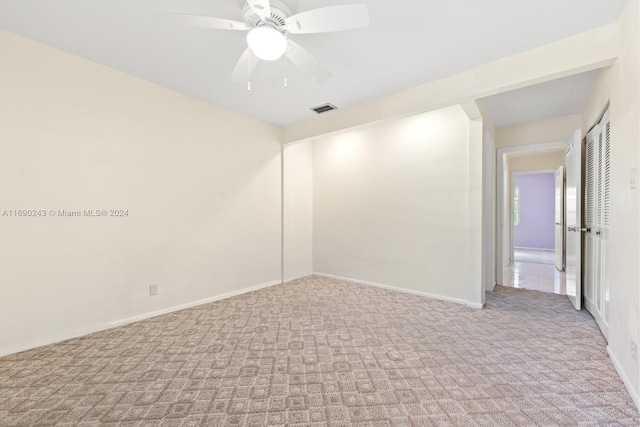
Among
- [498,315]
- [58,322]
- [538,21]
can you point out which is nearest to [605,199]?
[498,315]

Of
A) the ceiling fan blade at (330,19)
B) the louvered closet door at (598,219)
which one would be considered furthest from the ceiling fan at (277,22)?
the louvered closet door at (598,219)

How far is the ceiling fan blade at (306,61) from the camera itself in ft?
6.59

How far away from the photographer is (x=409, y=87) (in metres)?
3.18

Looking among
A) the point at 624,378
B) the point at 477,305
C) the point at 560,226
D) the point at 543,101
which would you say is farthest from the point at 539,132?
the point at 624,378

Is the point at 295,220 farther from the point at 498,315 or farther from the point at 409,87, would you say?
the point at 498,315

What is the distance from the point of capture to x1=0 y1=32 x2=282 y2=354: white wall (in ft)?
7.81

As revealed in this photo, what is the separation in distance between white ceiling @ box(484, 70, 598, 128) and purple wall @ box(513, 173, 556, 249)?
5855mm

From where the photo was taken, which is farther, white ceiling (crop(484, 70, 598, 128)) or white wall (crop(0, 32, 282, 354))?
white ceiling (crop(484, 70, 598, 128))

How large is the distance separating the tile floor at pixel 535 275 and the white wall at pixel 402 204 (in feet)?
5.85

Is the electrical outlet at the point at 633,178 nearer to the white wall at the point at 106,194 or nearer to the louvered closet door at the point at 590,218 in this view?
the louvered closet door at the point at 590,218

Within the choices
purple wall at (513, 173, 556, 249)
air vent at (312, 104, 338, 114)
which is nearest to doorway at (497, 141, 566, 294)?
purple wall at (513, 173, 556, 249)

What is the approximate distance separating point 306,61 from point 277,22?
1.03 ft

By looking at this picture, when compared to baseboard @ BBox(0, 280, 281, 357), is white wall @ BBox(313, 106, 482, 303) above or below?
above

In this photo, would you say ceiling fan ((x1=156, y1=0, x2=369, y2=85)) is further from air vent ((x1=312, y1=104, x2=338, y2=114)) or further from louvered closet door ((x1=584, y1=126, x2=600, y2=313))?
louvered closet door ((x1=584, y1=126, x2=600, y2=313))
